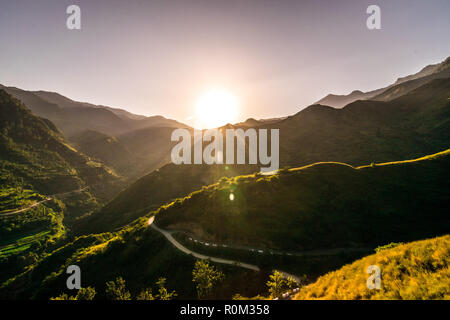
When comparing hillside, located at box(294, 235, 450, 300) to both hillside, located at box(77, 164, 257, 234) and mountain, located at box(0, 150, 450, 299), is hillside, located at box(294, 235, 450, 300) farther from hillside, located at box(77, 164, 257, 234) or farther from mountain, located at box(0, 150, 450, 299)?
hillside, located at box(77, 164, 257, 234)

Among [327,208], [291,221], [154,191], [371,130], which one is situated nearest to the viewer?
[291,221]

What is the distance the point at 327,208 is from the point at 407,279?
32.4m

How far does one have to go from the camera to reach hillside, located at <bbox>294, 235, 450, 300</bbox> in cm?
962

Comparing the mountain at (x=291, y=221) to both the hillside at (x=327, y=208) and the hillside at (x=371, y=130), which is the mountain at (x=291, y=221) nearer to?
the hillside at (x=327, y=208)

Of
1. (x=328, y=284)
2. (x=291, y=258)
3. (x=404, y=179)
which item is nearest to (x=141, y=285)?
(x=291, y=258)

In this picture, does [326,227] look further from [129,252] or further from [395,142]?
[395,142]

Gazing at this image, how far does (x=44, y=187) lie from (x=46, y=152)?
67.8 m

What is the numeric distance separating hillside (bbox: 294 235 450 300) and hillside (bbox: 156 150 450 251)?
855 inches

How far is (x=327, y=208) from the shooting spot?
41.6m

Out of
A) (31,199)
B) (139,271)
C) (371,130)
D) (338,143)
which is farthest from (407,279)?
(31,199)

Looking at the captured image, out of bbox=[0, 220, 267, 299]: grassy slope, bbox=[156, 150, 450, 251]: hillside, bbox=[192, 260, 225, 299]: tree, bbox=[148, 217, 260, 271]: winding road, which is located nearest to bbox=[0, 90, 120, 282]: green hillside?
bbox=[0, 220, 267, 299]: grassy slope

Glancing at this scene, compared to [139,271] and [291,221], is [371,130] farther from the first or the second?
[139,271]

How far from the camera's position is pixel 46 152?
19925 cm

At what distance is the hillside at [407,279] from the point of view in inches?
379
